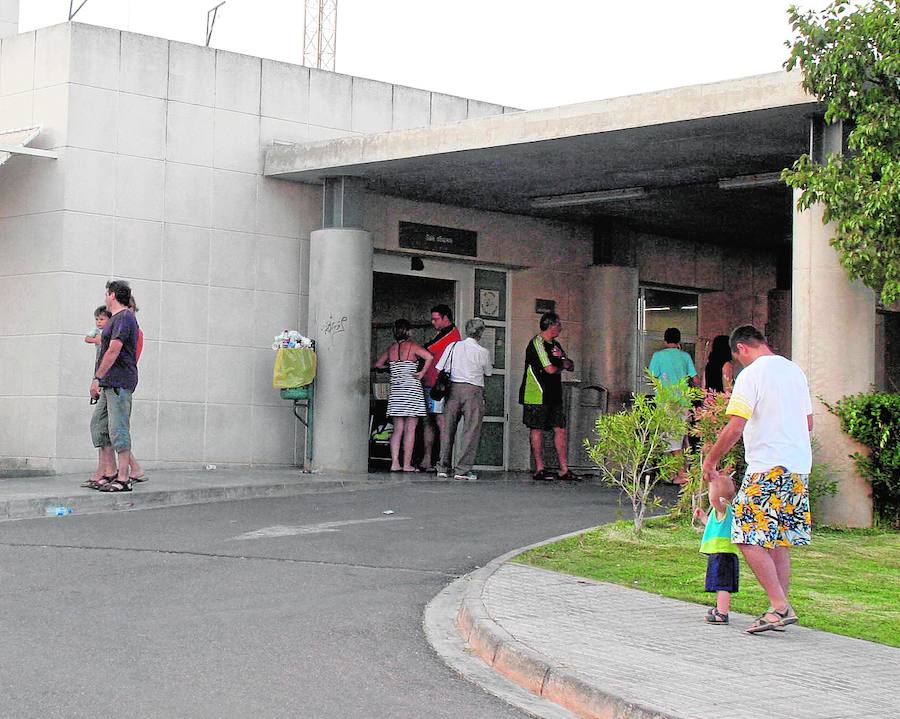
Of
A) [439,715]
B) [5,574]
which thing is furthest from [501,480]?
[439,715]

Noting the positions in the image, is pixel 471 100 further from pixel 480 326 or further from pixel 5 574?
pixel 5 574

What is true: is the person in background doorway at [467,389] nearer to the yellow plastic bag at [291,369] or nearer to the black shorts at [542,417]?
the black shorts at [542,417]

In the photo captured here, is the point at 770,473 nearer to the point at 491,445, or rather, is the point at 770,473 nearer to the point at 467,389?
the point at 467,389

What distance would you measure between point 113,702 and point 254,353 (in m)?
11.7

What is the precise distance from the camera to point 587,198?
18.4m

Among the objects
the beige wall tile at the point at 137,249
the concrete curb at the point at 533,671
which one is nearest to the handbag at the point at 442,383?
the beige wall tile at the point at 137,249

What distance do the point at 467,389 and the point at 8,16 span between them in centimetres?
844

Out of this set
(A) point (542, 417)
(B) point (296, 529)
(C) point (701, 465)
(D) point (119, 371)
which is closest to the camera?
(C) point (701, 465)

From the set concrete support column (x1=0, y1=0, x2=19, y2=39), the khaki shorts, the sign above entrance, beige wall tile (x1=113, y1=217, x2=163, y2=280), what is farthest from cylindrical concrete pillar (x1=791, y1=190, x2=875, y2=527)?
concrete support column (x1=0, y1=0, x2=19, y2=39)

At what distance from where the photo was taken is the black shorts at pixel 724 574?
25.1 feet

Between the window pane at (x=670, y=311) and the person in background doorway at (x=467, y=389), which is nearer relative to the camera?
the person in background doorway at (x=467, y=389)

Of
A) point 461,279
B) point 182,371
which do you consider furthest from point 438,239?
point 182,371

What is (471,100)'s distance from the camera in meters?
19.5

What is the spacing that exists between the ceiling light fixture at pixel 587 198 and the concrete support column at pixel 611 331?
202 cm
